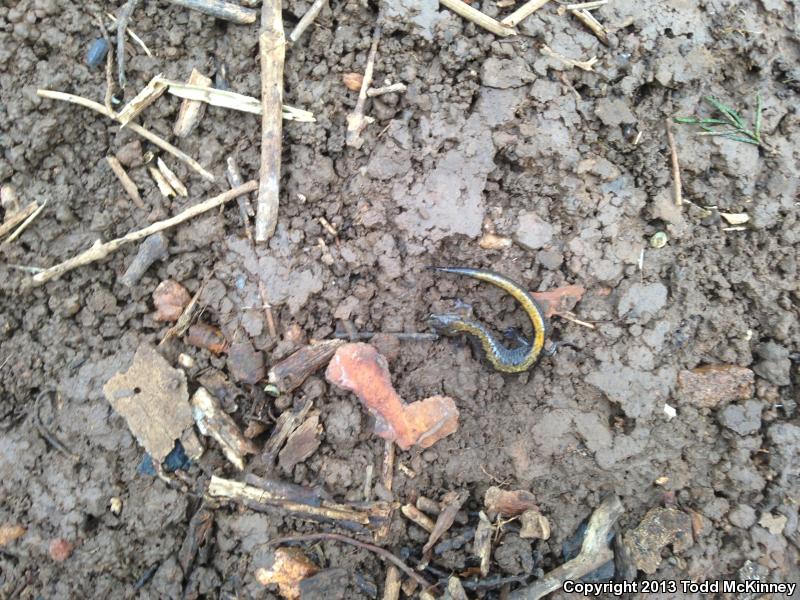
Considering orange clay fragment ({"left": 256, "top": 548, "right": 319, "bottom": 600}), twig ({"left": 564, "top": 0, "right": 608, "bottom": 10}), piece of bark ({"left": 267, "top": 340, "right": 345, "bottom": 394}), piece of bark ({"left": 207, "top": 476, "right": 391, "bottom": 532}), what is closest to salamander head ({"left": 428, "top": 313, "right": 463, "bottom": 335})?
piece of bark ({"left": 267, "top": 340, "right": 345, "bottom": 394})

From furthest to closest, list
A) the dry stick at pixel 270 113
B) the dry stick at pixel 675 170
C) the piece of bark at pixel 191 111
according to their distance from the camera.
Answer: the dry stick at pixel 675 170 → the piece of bark at pixel 191 111 → the dry stick at pixel 270 113

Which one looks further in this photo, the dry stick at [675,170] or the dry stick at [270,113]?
the dry stick at [675,170]

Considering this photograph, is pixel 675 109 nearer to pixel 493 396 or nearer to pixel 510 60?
pixel 510 60

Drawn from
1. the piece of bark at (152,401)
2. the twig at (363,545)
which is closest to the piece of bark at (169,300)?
the piece of bark at (152,401)

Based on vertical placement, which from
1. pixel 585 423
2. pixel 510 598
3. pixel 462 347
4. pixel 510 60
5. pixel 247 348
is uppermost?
pixel 510 60

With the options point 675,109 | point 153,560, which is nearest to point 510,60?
point 675,109

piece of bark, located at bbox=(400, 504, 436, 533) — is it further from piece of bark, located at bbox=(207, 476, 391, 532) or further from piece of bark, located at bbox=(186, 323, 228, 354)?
piece of bark, located at bbox=(186, 323, 228, 354)

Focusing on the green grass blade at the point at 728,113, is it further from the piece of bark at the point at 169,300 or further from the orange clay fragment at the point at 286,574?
the orange clay fragment at the point at 286,574

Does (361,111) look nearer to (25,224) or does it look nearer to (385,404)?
(385,404)
